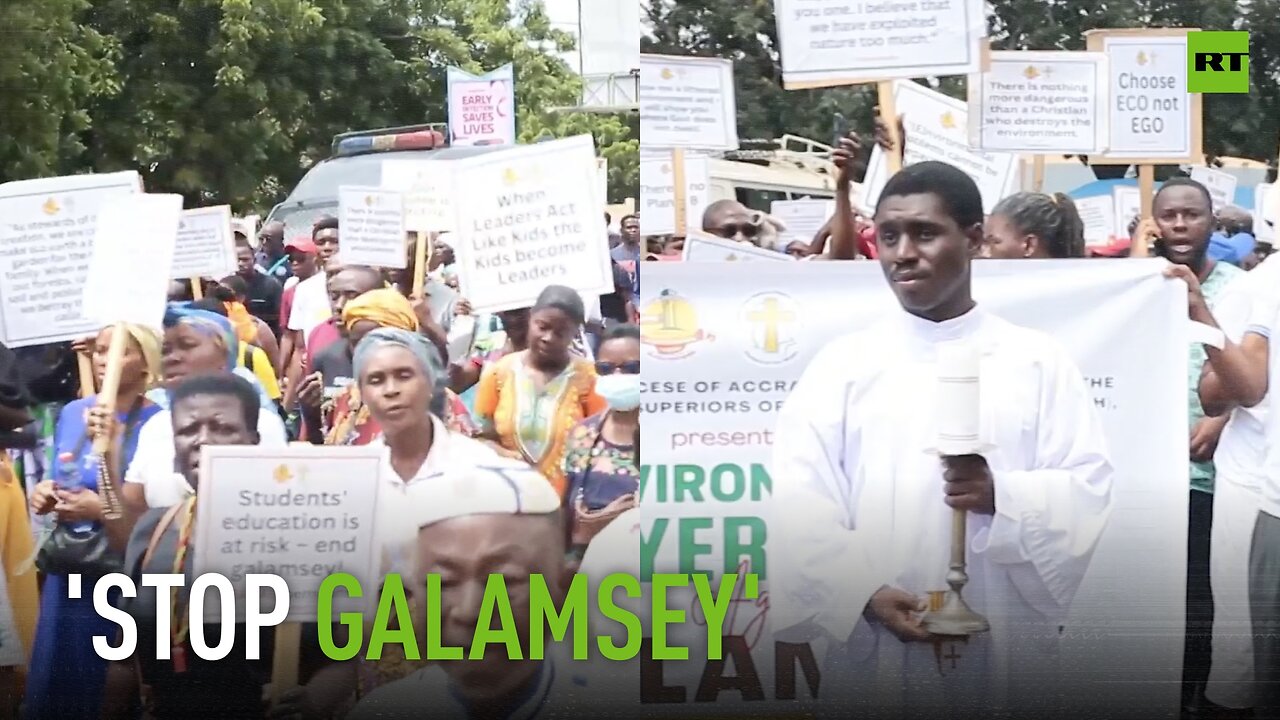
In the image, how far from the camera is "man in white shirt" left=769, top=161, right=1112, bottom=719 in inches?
130

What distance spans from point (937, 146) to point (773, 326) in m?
0.52

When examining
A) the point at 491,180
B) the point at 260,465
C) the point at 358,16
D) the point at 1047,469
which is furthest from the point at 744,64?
the point at 260,465

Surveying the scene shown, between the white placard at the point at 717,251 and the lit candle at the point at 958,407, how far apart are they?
410 mm

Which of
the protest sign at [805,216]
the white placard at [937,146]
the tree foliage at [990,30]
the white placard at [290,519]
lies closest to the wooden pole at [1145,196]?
the tree foliage at [990,30]

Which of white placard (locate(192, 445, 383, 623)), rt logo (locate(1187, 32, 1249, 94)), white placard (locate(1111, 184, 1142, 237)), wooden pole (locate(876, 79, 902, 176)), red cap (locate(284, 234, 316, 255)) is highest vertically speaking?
rt logo (locate(1187, 32, 1249, 94))

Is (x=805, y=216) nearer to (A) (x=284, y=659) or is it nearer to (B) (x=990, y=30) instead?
(B) (x=990, y=30)

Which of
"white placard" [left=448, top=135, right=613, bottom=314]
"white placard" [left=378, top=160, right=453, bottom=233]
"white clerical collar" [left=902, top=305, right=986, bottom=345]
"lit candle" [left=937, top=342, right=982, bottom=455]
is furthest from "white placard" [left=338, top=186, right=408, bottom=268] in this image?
"lit candle" [left=937, top=342, right=982, bottom=455]

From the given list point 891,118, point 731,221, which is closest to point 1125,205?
point 891,118

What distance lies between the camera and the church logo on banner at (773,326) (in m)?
3.34

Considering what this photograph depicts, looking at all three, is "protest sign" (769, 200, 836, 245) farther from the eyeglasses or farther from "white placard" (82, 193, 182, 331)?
"white placard" (82, 193, 182, 331)

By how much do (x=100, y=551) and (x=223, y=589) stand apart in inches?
11.8

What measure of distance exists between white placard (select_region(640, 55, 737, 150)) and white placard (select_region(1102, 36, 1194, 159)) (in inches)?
32.4

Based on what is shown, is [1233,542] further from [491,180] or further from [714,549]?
[491,180]

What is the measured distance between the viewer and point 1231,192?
3.42 meters
